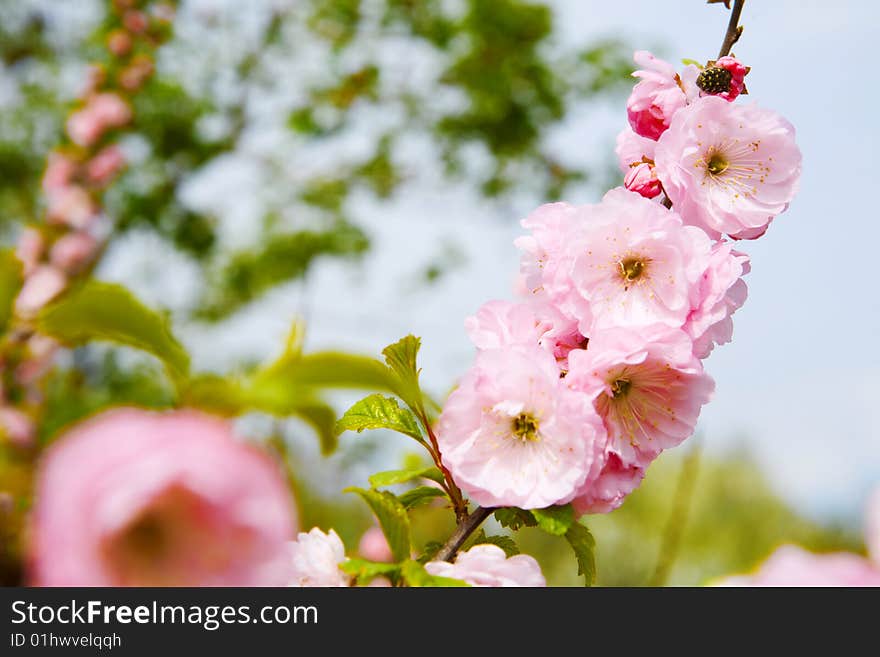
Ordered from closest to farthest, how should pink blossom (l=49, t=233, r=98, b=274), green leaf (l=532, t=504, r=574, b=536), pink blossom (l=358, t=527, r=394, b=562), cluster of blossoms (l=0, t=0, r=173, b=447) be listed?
green leaf (l=532, t=504, r=574, b=536), pink blossom (l=358, t=527, r=394, b=562), pink blossom (l=49, t=233, r=98, b=274), cluster of blossoms (l=0, t=0, r=173, b=447)

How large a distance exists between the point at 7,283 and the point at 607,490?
38 centimetres

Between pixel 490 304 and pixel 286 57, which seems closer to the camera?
pixel 490 304

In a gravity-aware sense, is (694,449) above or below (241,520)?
above

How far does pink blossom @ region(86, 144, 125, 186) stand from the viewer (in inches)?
142

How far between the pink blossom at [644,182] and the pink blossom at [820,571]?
34cm

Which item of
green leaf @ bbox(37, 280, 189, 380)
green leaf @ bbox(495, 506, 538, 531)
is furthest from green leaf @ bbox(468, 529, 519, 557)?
green leaf @ bbox(37, 280, 189, 380)

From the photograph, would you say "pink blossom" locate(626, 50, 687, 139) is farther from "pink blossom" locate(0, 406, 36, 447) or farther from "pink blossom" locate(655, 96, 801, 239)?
"pink blossom" locate(0, 406, 36, 447)

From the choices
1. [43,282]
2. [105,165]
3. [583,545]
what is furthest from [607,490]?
[105,165]

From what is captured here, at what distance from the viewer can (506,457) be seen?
0.53 meters

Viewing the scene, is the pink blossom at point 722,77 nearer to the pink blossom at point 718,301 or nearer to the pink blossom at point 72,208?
the pink blossom at point 718,301

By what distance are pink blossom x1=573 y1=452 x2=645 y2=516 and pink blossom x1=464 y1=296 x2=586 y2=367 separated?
3.6 inches

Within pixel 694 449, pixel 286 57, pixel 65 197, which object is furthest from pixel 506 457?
pixel 286 57

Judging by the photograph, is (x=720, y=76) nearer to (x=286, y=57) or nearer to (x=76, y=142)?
(x=76, y=142)
